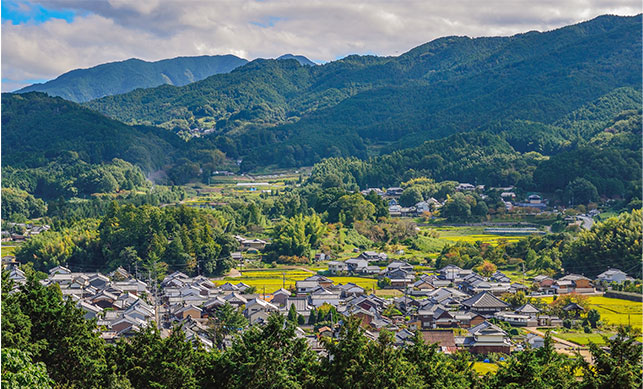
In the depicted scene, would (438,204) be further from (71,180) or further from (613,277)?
(71,180)

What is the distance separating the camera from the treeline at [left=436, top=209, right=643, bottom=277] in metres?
27.5

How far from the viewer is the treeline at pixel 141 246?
29.2 meters

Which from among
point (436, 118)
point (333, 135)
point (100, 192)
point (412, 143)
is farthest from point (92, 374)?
point (436, 118)

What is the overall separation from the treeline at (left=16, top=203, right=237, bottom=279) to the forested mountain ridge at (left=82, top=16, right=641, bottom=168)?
37.9m

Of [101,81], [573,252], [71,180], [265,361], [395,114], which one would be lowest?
[573,252]

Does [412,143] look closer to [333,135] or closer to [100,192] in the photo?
[333,135]

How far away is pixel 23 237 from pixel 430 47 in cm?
11186

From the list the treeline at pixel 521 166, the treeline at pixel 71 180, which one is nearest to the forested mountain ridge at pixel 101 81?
the treeline at pixel 71 180

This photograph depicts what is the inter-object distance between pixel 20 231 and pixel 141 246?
1077 cm

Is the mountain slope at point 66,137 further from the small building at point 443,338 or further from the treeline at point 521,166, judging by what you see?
the small building at point 443,338

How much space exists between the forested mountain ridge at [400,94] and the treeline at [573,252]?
40407mm

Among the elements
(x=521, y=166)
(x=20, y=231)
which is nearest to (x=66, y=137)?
(x=20, y=231)

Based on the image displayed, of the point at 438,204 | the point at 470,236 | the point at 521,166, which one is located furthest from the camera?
the point at 521,166

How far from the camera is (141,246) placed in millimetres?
30234
